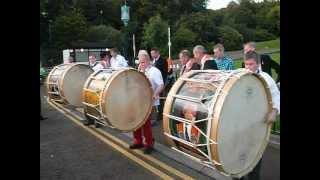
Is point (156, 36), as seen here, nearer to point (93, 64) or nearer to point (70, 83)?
point (93, 64)

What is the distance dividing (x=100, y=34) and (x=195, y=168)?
50.5m

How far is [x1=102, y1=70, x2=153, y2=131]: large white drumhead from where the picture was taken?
641 centimetres

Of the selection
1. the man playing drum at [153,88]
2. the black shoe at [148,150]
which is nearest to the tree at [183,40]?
the man playing drum at [153,88]

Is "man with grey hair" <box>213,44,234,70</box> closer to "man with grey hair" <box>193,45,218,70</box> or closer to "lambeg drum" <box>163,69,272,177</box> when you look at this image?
"man with grey hair" <box>193,45,218,70</box>

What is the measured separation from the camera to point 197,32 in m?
48.4

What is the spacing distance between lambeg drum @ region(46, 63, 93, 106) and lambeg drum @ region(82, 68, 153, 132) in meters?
2.73

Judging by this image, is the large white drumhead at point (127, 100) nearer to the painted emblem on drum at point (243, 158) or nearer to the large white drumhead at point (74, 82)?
the painted emblem on drum at point (243, 158)

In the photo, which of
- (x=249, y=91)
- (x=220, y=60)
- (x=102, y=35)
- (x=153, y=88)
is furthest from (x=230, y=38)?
(x=249, y=91)

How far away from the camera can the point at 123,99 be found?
6.49m

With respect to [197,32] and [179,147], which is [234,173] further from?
[197,32]

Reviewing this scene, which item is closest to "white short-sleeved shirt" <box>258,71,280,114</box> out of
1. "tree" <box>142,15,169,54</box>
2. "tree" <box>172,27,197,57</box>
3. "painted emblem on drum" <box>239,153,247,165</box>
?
"painted emblem on drum" <box>239,153,247,165</box>

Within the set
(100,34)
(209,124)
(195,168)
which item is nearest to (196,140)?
(209,124)

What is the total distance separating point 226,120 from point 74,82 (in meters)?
5.94
